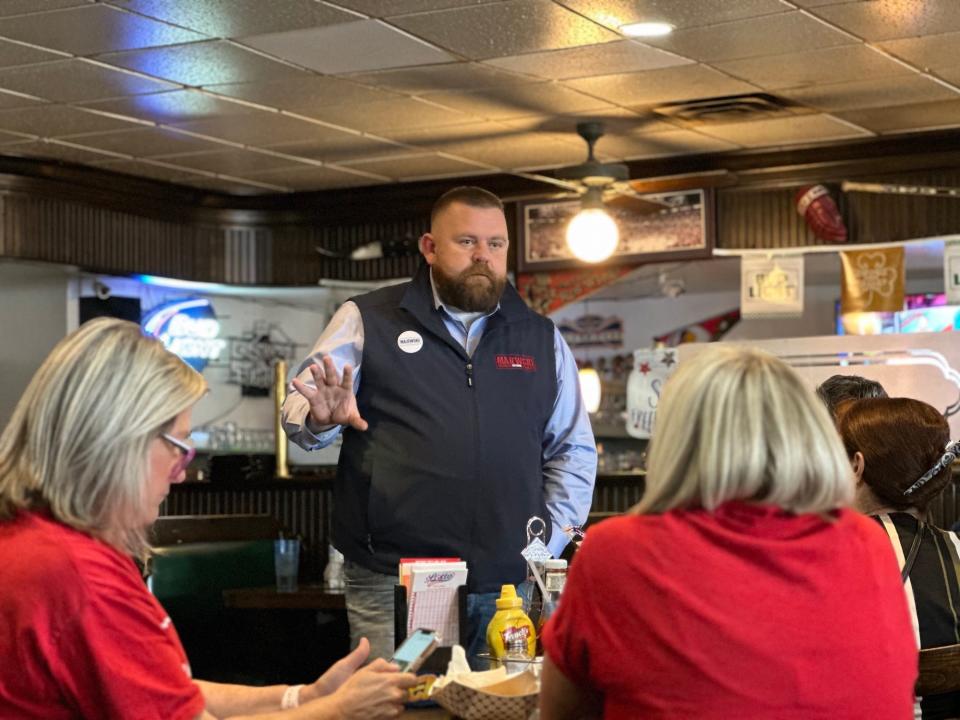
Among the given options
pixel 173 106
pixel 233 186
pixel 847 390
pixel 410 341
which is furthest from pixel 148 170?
pixel 847 390

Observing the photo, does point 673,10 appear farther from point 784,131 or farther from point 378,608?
point 378,608

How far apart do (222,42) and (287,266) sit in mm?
3647

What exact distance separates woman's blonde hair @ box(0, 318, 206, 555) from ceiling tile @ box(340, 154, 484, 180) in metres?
5.67

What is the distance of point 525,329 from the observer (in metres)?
3.79

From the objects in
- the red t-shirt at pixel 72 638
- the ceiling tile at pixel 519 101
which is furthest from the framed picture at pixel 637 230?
the red t-shirt at pixel 72 638

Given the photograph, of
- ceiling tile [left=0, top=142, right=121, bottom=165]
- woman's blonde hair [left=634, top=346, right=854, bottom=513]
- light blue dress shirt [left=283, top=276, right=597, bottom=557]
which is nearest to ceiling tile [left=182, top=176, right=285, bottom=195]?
ceiling tile [left=0, top=142, right=121, bottom=165]

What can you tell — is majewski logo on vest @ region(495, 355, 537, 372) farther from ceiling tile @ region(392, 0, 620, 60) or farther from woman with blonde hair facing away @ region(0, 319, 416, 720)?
ceiling tile @ region(392, 0, 620, 60)

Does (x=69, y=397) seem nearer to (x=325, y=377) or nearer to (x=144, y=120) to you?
(x=325, y=377)

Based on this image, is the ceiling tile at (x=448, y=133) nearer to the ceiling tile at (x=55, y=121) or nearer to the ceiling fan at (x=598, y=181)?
the ceiling fan at (x=598, y=181)

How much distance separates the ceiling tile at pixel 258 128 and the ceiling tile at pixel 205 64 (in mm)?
614

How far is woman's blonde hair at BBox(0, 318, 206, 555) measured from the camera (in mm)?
2064

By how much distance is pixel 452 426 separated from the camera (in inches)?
143

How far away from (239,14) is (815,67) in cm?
232

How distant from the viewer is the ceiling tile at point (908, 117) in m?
6.66
